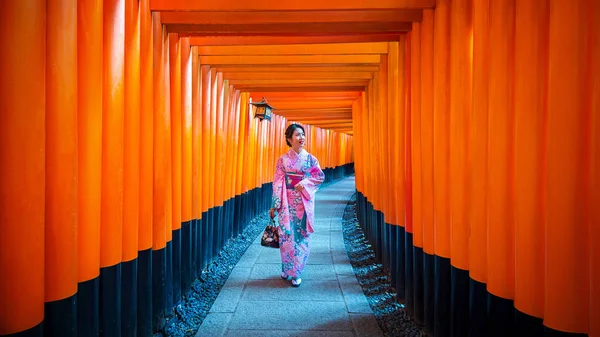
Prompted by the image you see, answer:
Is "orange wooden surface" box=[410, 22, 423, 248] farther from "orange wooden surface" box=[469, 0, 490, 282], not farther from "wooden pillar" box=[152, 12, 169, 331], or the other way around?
"wooden pillar" box=[152, 12, 169, 331]

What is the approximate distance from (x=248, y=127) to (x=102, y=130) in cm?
716

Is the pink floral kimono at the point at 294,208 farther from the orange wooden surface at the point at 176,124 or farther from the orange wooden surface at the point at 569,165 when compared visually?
the orange wooden surface at the point at 569,165

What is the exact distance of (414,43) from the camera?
3.98 m

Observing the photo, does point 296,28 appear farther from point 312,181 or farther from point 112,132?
point 312,181

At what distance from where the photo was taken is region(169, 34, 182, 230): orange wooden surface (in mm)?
4465

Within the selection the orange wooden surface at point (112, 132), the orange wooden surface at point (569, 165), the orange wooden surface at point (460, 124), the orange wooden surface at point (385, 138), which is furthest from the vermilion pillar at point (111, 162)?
the orange wooden surface at point (385, 138)

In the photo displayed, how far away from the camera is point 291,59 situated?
6273 mm

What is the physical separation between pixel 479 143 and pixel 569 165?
33.3 inches

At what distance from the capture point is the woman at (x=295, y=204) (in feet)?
18.7

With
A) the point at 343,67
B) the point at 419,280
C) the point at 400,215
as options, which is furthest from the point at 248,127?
the point at 419,280

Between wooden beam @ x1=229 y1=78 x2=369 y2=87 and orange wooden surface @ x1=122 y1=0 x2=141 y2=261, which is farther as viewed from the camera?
wooden beam @ x1=229 y1=78 x2=369 y2=87

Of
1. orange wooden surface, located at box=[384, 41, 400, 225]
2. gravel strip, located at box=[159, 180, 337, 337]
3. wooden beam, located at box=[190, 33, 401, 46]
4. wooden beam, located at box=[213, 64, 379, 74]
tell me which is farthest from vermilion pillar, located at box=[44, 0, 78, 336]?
wooden beam, located at box=[213, 64, 379, 74]

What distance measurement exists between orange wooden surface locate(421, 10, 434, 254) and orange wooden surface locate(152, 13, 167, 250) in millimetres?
2337

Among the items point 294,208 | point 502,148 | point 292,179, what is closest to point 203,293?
point 294,208
